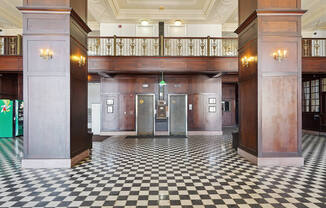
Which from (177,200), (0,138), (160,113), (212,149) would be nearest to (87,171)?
(177,200)

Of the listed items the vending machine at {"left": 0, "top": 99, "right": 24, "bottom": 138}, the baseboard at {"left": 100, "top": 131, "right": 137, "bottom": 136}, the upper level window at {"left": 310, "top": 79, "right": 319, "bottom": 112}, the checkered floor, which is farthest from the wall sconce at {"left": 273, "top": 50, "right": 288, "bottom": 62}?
the vending machine at {"left": 0, "top": 99, "right": 24, "bottom": 138}

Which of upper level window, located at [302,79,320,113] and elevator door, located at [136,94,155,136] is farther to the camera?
upper level window, located at [302,79,320,113]

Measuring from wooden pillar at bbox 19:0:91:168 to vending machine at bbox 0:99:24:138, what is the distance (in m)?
6.67

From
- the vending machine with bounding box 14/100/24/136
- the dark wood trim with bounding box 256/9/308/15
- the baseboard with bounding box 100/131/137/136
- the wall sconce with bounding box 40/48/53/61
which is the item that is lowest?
the baseboard with bounding box 100/131/137/136

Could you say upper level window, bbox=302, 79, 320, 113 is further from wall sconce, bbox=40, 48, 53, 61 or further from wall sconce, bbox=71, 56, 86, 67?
wall sconce, bbox=40, 48, 53, 61

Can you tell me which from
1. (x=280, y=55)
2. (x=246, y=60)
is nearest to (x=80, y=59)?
(x=246, y=60)

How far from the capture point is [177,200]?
10.6 ft

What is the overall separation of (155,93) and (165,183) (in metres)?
7.17

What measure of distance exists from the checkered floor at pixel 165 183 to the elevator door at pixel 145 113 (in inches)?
194

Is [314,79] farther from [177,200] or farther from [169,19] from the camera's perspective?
[177,200]

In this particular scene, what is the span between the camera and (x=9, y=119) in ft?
32.8

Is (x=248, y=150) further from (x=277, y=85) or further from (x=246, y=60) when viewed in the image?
(x=246, y=60)

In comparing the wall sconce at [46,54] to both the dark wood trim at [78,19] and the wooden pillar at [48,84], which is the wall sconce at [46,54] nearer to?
the wooden pillar at [48,84]

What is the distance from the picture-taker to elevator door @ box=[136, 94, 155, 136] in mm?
10805
